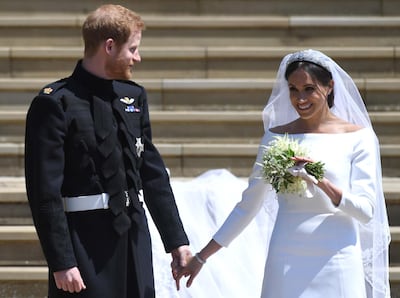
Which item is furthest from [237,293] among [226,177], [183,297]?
[226,177]

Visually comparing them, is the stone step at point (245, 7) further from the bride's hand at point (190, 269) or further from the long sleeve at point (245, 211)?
the bride's hand at point (190, 269)

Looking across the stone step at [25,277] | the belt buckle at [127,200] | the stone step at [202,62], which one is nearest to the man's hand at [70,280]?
the belt buckle at [127,200]

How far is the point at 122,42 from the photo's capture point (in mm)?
3801

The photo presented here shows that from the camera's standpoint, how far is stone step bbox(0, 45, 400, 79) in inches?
306

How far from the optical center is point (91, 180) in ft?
12.3

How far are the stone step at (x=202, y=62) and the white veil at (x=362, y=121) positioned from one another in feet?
10.6

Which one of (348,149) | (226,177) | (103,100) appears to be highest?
(103,100)

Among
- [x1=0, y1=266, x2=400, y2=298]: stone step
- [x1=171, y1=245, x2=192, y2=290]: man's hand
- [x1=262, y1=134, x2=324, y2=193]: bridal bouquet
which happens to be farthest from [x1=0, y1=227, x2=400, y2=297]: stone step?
[x1=262, y1=134, x2=324, y2=193]: bridal bouquet

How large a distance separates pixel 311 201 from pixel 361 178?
24cm

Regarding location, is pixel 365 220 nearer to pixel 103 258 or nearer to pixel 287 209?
pixel 287 209

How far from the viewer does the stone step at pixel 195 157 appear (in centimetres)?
705

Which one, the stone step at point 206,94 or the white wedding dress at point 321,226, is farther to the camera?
the stone step at point 206,94

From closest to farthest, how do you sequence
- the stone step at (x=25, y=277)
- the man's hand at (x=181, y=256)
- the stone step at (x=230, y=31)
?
the man's hand at (x=181, y=256) → the stone step at (x=25, y=277) → the stone step at (x=230, y=31)

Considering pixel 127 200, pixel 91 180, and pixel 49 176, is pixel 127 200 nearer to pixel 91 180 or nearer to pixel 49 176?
pixel 91 180
